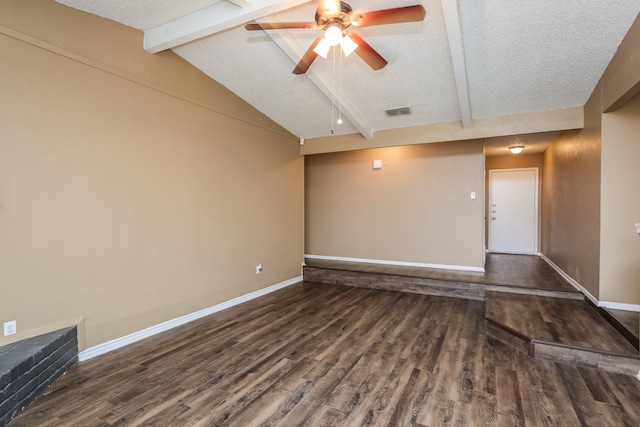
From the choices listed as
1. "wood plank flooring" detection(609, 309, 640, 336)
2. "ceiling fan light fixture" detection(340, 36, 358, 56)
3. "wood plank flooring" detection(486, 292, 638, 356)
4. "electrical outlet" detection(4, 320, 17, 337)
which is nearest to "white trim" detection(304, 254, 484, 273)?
"wood plank flooring" detection(486, 292, 638, 356)

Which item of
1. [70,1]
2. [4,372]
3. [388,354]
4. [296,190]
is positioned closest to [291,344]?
[388,354]

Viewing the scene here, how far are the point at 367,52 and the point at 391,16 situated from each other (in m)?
0.42

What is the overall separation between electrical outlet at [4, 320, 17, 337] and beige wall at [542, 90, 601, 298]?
5458 millimetres

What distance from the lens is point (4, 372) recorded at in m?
1.93

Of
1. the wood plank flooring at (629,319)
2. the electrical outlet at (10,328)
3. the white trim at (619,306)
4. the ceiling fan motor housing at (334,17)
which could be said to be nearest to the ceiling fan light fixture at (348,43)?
the ceiling fan motor housing at (334,17)

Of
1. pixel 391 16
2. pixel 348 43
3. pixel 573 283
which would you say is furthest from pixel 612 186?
pixel 348 43

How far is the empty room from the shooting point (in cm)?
226

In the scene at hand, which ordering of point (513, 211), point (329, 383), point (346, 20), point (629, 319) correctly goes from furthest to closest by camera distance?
point (513, 211) → point (629, 319) → point (329, 383) → point (346, 20)

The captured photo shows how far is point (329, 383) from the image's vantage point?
239 centimetres

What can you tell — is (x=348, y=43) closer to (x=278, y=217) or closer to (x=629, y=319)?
(x=278, y=217)

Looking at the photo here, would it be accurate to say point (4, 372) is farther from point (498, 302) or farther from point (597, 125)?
point (597, 125)

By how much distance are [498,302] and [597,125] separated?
2.30 metres

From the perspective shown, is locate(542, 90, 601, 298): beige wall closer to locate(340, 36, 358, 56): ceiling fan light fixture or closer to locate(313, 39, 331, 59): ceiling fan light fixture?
locate(340, 36, 358, 56): ceiling fan light fixture

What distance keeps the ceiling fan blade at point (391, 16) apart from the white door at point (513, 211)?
6550mm
